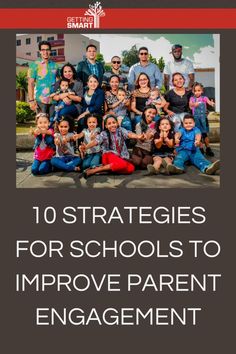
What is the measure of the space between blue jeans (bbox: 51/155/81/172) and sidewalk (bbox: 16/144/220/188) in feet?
0.24

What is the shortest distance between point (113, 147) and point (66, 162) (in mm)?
661

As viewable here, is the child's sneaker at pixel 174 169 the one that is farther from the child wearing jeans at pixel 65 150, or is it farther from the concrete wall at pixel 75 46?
the concrete wall at pixel 75 46

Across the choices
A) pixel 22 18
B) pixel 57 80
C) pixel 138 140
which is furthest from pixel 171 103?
pixel 22 18

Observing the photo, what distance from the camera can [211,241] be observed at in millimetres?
5551

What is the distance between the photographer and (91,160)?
6.91 meters

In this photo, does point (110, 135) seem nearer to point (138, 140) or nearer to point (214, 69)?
point (138, 140)

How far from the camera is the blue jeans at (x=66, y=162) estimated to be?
6938 millimetres

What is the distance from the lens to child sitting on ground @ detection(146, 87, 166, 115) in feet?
23.2

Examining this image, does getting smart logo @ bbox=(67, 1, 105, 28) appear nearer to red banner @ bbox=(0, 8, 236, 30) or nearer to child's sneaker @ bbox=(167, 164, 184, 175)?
red banner @ bbox=(0, 8, 236, 30)

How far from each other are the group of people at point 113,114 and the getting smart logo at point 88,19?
376 millimetres

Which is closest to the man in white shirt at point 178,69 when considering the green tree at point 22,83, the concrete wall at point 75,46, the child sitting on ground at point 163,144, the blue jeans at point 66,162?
the child sitting on ground at point 163,144

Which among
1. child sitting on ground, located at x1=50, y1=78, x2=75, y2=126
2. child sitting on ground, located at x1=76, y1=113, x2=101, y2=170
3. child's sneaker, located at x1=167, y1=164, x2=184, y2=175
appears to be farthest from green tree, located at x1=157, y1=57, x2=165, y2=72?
child's sneaker, located at x1=167, y1=164, x2=184, y2=175

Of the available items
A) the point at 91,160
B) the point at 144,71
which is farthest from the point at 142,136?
the point at 144,71

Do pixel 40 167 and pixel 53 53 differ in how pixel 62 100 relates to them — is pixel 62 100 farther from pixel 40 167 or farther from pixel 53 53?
pixel 40 167
